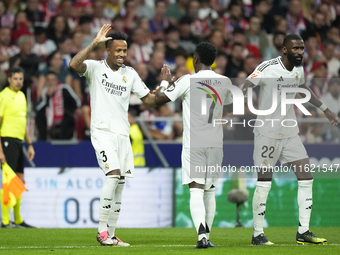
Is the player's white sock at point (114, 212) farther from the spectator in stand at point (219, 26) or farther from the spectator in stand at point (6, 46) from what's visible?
the spectator in stand at point (219, 26)

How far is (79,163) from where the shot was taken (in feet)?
37.2

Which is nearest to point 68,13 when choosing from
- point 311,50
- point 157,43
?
point 157,43

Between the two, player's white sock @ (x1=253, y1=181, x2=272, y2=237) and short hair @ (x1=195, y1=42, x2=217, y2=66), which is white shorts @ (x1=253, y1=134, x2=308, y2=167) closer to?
player's white sock @ (x1=253, y1=181, x2=272, y2=237)

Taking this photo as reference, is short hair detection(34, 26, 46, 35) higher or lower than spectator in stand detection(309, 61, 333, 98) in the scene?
higher

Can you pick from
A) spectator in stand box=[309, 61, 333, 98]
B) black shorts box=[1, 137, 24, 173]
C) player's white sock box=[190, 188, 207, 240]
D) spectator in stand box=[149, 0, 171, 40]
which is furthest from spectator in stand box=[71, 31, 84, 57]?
player's white sock box=[190, 188, 207, 240]

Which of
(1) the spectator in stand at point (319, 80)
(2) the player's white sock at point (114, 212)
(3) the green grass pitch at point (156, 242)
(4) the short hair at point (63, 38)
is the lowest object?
(3) the green grass pitch at point (156, 242)

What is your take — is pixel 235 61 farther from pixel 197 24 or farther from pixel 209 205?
pixel 209 205

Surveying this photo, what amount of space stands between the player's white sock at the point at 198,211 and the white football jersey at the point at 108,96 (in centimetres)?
133

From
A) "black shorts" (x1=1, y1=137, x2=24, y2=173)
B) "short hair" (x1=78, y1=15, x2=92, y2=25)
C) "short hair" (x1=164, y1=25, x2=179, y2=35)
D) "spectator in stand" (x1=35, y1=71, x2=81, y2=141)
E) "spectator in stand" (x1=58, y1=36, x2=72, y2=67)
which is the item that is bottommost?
"black shorts" (x1=1, y1=137, x2=24, y2=173)

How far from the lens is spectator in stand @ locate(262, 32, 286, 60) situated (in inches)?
588

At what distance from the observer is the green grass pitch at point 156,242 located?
6602 millimetres

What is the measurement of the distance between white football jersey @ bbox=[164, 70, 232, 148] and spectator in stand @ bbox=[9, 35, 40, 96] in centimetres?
598

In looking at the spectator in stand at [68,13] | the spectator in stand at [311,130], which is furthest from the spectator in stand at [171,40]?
the spectator in stand at [311,130]

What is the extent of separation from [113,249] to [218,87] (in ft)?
7.37
